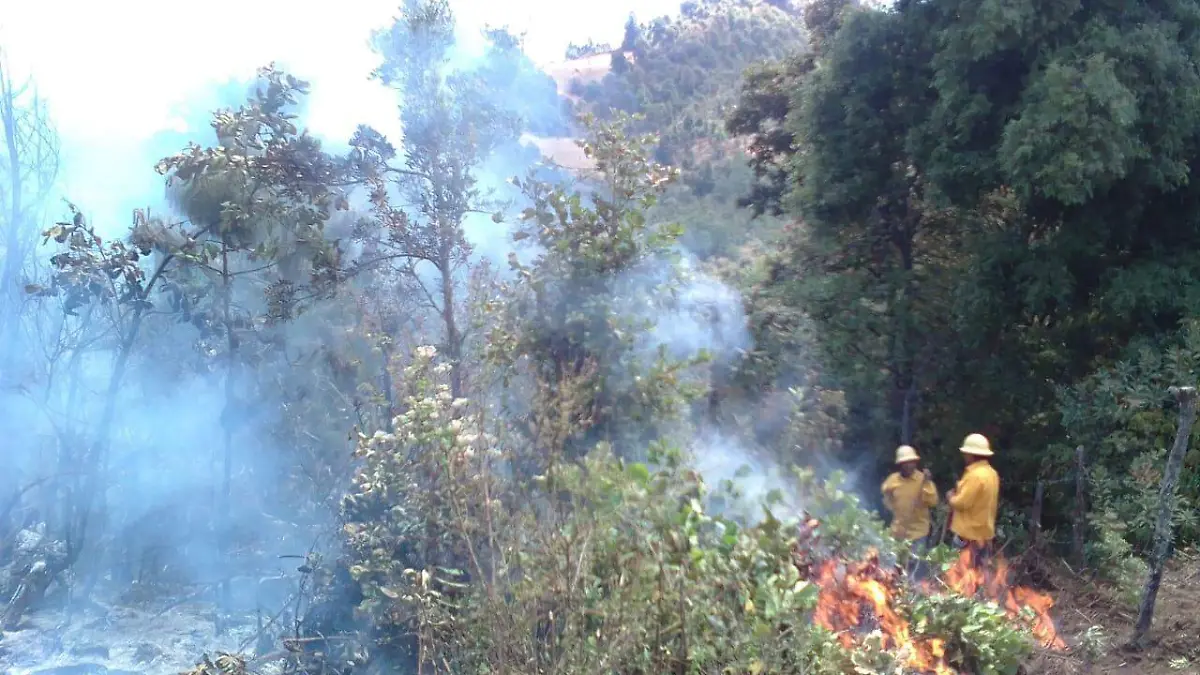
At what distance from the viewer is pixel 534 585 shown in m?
3.60

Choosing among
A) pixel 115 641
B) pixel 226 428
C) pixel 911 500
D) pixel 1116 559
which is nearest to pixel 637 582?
pixel 911 500

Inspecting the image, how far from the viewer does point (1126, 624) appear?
19.7ft

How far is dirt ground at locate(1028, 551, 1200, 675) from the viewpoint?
502cm

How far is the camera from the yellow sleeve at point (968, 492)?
6.29 meters

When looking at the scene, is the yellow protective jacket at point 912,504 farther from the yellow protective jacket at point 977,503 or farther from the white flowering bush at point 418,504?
the white flowering bush at point 418,504

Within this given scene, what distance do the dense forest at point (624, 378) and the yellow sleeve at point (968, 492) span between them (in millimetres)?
495

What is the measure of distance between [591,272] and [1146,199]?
543 cm

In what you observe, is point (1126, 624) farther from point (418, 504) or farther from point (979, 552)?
point (418, 504)

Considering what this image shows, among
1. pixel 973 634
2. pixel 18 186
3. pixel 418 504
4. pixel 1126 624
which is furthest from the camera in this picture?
pixel 18 186

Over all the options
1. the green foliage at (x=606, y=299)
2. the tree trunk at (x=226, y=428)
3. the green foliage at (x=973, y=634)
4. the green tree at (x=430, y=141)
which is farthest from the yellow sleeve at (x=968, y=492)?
the tree trunk at (x=226, y=428)

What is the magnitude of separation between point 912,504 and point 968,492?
54 cm

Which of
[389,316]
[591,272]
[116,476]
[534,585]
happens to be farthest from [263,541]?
[534,585]

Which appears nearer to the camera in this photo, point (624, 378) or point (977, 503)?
point (977, 503)

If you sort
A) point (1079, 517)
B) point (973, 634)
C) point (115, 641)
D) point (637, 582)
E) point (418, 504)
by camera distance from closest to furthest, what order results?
point (637, 582) < point (973, 634) < point (418, 504) < point (1079, 517) < point (115, 641)
